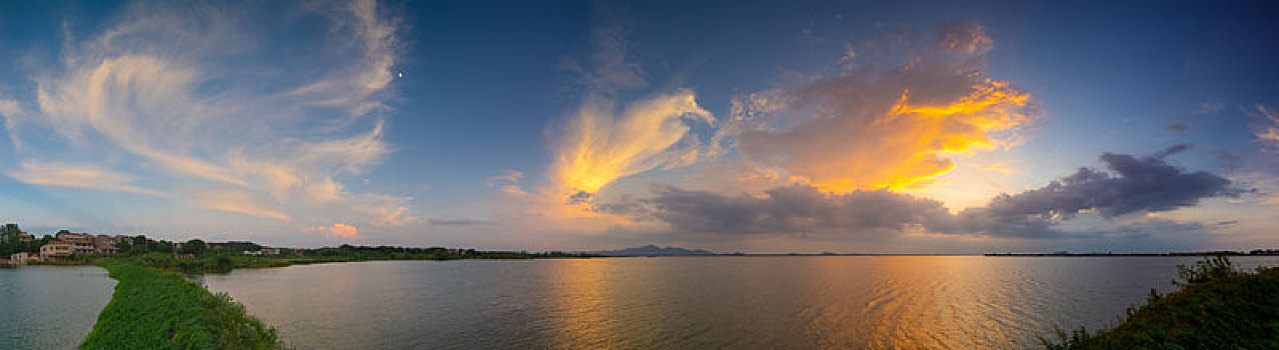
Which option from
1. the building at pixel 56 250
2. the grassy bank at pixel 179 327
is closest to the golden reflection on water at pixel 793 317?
the grassy bank at pixel 179 327

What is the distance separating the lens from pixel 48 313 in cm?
3438

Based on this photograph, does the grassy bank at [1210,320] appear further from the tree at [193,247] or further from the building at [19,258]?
the tree at [193,247]

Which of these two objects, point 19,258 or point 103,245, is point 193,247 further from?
point 103,245

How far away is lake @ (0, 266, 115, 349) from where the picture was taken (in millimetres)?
25547

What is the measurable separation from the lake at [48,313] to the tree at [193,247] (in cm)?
11817

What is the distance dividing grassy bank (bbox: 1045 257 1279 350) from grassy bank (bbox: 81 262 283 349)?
3515 centimetres

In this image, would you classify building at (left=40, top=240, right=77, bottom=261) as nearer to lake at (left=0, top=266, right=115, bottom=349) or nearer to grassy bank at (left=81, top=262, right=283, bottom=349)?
lake at (left=0, top=266, right=115, bottom=349)

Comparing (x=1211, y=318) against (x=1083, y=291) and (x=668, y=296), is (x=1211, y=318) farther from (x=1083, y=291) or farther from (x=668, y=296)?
(x=1083, y=291)

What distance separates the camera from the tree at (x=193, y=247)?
150 meters

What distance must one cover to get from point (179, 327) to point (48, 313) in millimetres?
23928

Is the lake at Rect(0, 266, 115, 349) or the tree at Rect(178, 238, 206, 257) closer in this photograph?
the lake at Rect(0, 266, 115, 349)

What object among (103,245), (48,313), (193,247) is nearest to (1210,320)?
(48,313)

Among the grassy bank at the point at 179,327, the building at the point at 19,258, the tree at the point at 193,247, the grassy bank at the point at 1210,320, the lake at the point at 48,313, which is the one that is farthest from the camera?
the tree at the point at 193,247

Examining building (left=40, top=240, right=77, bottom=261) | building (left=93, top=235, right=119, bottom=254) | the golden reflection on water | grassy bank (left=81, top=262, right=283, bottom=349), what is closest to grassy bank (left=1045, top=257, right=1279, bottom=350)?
the golden reflection on water
